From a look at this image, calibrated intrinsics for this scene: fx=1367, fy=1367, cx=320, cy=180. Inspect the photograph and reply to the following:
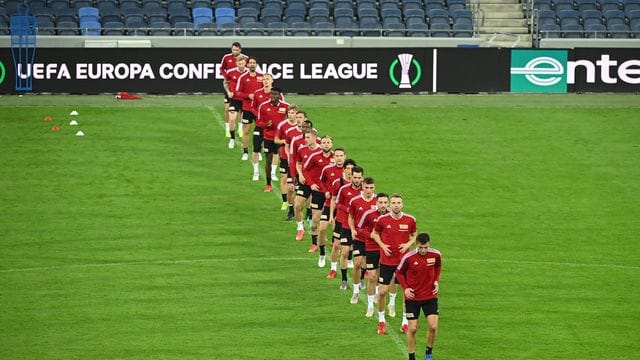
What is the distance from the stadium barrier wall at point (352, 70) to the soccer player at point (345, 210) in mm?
20177

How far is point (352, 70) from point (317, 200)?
62.9 ft

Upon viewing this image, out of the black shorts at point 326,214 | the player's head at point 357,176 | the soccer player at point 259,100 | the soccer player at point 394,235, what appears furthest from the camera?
the soccer player at point 259,100

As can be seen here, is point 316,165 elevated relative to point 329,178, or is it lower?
Answer: elevated

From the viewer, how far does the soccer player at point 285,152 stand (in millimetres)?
30094

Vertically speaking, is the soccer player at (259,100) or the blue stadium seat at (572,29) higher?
the blue stadium seat at (572,29)

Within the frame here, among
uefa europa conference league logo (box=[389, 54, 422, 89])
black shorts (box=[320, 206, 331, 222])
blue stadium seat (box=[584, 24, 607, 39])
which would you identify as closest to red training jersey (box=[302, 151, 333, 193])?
black shorts (box=[320, 206, 331, 222])

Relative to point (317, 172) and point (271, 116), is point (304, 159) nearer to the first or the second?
point (317, 172)

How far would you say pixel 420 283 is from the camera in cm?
2088

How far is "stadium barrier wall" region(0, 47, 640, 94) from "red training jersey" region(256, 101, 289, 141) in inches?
511

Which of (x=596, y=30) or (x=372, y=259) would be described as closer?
(x=372, y=259)

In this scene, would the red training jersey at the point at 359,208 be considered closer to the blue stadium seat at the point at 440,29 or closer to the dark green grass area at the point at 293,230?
the dark green grass area at the point at 293,230

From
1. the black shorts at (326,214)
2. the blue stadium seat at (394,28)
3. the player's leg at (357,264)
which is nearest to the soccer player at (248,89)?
the black shorts at (326,214)

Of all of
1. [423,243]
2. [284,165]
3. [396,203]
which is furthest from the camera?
[284,165]

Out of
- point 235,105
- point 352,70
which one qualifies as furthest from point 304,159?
point 352,70
